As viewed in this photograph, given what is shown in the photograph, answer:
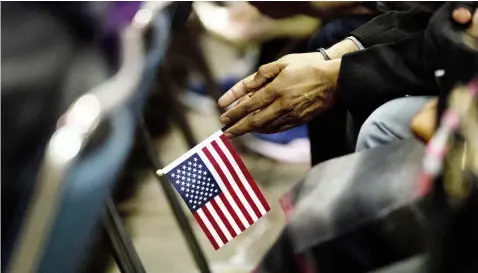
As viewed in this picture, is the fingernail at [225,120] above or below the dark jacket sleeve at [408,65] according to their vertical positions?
above

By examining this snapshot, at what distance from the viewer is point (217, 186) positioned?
1005mm

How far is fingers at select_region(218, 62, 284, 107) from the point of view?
3.36 feet

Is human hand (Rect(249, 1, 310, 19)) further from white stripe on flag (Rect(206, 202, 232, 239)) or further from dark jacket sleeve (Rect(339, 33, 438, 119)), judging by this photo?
white stripe on flag (Rect(206, 202, 232, 239))

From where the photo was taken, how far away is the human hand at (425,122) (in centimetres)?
95

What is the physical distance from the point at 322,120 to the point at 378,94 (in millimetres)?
101

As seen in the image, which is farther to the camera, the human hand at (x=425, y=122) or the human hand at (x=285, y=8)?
the human hand at (x=285, y=8)

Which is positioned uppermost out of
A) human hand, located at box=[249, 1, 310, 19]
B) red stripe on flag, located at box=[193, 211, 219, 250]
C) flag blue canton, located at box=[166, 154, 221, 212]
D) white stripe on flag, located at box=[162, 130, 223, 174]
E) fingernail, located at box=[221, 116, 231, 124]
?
human hand, located at box=[249, 1, 310, 19]

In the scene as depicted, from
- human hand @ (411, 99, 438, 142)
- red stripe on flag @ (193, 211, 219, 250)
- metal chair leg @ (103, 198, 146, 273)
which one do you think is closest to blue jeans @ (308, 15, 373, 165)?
human hand @ (411, 99, 438, 142)

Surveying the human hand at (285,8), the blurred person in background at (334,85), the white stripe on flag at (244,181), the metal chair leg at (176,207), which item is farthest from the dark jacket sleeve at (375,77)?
the metal chair leg at (176,207)

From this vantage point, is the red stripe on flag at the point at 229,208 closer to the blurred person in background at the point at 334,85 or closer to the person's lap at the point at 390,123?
the blurred person in background at the point at 334,85

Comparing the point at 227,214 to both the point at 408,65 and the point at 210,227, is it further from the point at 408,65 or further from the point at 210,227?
the point at 408,65

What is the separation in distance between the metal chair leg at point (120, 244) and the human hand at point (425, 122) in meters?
0.49

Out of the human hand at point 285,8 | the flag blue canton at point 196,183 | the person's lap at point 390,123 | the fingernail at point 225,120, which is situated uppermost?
the human hand at point 285,8

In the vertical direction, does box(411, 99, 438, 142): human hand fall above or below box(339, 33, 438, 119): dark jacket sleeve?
below
